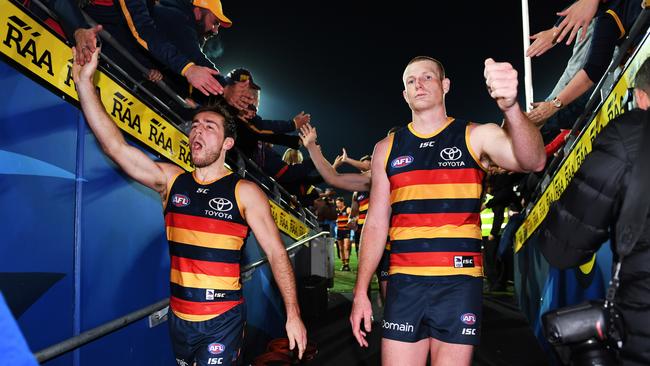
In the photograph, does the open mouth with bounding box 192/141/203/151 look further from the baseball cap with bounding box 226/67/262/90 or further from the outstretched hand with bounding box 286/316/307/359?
the baseball cap with bounding box 226/67/262/90

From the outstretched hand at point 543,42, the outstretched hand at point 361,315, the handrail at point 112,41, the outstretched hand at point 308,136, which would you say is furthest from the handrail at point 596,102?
the handrail at point 112,41

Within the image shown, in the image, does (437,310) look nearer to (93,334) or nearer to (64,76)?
(93,334)

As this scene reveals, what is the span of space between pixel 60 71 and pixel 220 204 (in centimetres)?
121

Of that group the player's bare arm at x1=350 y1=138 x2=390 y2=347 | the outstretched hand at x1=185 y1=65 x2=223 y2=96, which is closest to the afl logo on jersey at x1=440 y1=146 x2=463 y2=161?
the player's bare arm at x1=350 y1=138 x2=390 y2=347

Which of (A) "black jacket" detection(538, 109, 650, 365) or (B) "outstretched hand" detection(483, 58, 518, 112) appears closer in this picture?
(A) "black jacket" detection(538, 109, 650, 365)

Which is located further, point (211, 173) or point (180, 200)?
point (211, 173)

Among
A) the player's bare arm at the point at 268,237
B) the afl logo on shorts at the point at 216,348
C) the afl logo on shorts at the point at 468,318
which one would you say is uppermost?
the player's bare arm at the point at 268,237

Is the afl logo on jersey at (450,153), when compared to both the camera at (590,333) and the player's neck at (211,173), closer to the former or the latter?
the camera at (590,333)

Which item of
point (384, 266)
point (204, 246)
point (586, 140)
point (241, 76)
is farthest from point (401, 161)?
point (241, 76)

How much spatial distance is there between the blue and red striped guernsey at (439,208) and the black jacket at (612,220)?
832 mm

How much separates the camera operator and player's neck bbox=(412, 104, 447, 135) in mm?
1149

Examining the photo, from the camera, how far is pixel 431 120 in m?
2.80

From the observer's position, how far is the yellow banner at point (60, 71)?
230 centimetres

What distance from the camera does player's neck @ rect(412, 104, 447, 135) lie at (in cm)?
279
